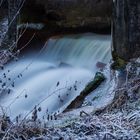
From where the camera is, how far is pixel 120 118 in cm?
552

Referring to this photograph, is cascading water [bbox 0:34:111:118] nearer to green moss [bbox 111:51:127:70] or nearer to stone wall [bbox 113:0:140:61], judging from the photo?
green moss [bbox 111:51:127:70]

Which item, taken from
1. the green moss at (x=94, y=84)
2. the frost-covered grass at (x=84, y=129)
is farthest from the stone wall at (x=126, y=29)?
the frost-covered grass at (x=84, y=129)

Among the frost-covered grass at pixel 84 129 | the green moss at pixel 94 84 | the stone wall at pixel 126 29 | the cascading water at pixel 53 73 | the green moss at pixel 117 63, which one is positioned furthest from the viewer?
the cascading water at pixel 53 73

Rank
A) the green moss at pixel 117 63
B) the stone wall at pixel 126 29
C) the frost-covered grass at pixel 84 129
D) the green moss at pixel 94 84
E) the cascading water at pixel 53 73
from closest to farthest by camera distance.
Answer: the frost-covered grass at pixel 84 129 → the stone wall at pixel 126 29 → the green moss at pixel 117 63 → the green moss at pixel 94 84 → the cascading water at pixel 53 73

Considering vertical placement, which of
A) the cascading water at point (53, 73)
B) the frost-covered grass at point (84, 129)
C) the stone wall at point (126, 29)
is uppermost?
the stone wall at point (126, 29)

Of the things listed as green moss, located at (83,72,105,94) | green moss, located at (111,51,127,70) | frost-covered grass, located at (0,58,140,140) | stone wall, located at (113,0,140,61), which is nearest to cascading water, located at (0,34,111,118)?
green moss, located at (83,72,105,94)

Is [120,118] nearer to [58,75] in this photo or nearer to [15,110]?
[15,110]

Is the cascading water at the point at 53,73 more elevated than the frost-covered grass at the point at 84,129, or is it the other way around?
the frost-covered grass at the point at 84,129

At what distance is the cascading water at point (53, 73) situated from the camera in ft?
30.5

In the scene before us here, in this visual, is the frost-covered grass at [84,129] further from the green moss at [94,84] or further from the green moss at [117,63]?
the green moss at [94,84]

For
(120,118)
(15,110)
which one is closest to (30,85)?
(15,110)

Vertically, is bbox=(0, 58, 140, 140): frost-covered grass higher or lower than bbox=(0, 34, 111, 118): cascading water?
higher

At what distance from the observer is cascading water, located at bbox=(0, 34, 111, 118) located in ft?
30.5

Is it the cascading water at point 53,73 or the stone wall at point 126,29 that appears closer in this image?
the stone wall at point 126,29
